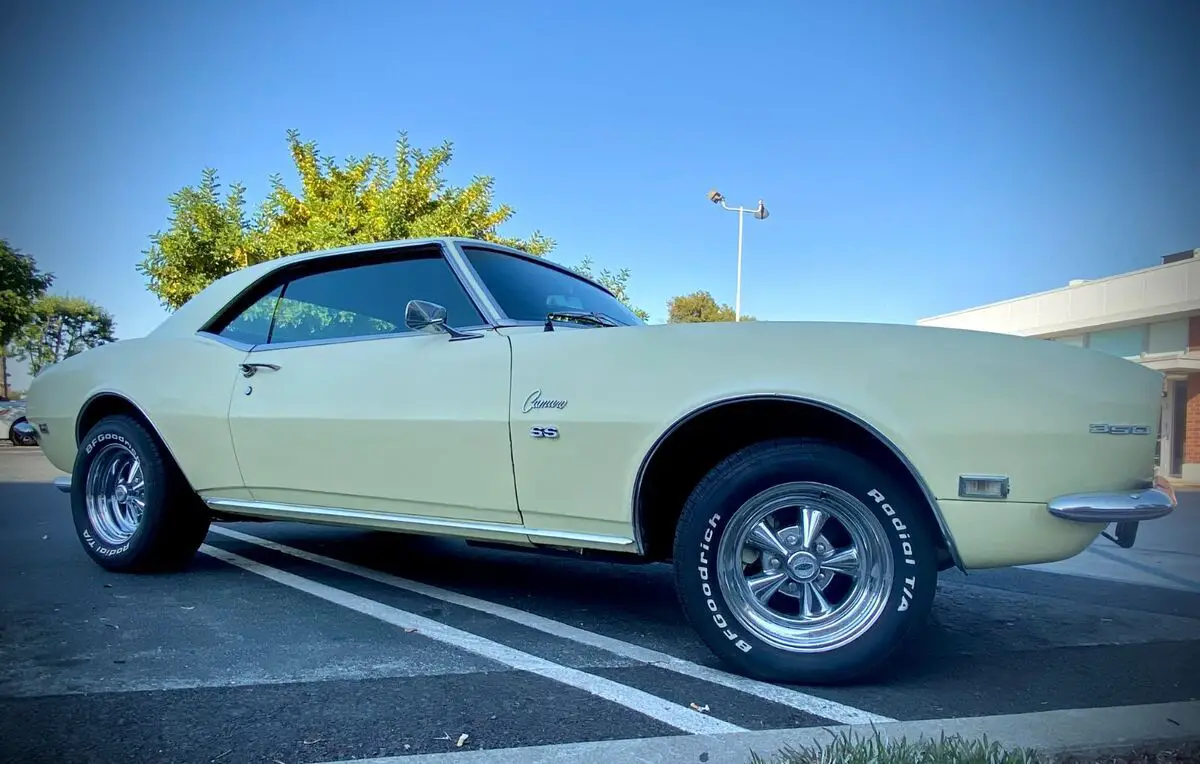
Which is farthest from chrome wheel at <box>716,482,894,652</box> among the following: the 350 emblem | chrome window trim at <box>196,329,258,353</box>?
chrome window trim at <box>196,329,258,353</box>

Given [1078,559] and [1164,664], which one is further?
[1078,559]

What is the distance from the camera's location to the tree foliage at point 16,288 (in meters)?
4.49

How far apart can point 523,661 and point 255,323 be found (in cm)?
242

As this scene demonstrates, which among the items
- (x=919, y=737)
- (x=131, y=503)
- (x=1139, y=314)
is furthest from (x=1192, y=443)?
(x=131, y=503)

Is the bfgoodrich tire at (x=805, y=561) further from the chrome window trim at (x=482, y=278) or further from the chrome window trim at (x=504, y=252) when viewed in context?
the chrome window trim at (x=504, y=252)

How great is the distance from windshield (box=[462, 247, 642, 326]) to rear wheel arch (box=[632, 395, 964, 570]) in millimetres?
969

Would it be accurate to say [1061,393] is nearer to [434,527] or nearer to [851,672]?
[851,672]

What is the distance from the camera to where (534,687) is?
244cm

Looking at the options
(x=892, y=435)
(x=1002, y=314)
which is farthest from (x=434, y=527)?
(x=1002, y=314)

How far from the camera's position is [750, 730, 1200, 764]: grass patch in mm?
1755

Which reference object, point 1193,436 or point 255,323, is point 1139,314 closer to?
point 255,323

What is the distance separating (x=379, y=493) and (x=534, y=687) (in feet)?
4.00

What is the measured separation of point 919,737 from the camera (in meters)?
2.00

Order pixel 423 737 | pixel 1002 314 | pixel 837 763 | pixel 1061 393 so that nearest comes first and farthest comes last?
pixel 837 763 → pixel 423 737 → pixel 1061 393 → pixel 1002 314
